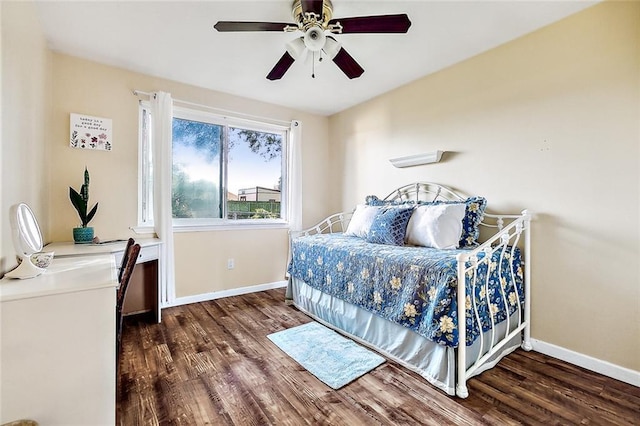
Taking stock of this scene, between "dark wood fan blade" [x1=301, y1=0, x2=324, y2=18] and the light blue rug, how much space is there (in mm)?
2261

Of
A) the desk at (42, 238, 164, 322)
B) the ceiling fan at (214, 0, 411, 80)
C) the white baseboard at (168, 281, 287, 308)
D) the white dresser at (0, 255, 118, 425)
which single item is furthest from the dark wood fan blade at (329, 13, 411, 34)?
the white baseboard at (168, 281, 287, 308)

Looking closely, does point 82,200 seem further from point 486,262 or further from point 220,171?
point 486,262

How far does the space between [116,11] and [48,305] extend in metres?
1.98

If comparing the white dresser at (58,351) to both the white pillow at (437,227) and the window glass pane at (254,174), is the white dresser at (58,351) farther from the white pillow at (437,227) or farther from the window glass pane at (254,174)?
the window glass pane at (254,174)

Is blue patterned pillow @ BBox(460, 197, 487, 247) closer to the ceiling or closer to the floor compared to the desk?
closer to the ceiling

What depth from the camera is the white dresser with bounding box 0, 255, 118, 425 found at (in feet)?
3.37

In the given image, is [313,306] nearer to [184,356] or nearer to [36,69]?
[184,356]

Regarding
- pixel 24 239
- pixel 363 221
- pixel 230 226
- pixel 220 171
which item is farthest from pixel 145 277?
pixel 363 221

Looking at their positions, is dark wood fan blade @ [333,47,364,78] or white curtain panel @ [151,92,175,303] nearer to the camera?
dark wood fan blade @ [333,47,364,78]

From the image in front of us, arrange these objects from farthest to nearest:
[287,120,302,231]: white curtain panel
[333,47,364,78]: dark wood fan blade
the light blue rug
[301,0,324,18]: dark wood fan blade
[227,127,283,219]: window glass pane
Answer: [287,120,302,231]: white curtain panel
[227,127,283,219]: window glass pane
[333,47,364,78]: dark wood fan blade
the light blue rug
[301,0,324,18]: dark wood fan blade

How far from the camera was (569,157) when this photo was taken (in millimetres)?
1979

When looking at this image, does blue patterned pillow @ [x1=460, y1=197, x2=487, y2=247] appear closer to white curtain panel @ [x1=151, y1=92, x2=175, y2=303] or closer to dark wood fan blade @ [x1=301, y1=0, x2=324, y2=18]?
dark wood fan blade @ [x1=301, y1=0, x2=324, y2=18]

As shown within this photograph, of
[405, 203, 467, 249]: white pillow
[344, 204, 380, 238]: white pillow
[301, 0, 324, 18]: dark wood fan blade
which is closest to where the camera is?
[301, 0, 324, 18]: dark wood fan blade

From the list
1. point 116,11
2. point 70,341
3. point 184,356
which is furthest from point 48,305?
point 116,11
